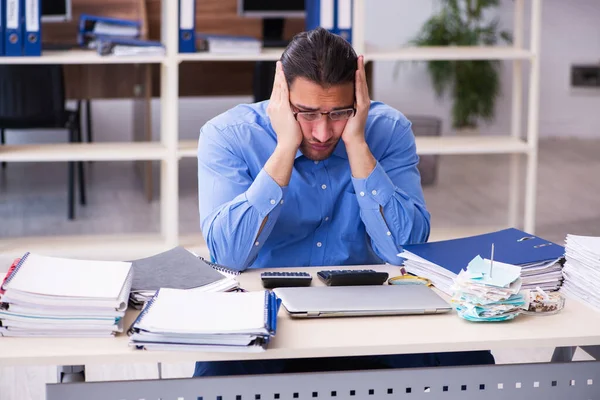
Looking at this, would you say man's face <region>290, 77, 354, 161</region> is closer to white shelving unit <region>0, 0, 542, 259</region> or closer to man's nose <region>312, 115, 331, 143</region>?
man's nose <region>312, 115, 331, 143</region>

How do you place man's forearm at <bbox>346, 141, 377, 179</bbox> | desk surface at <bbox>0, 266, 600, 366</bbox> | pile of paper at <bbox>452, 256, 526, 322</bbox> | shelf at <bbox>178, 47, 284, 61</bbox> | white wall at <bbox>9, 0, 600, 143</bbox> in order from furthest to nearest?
white wall at <bbox>9, 0, 600, 143</bbox>, shelf at <bbox>178, 47, 284, 61</bbox>, man's forearm at <bbox>346, 141, 377, 179</bbox>, pile of paper at <bbox>452, 256, 526, 322</bbox>, desk surface at <bbox>0, 266, 600, 366</bbox>

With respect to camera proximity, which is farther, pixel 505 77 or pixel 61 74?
pixel 505 77

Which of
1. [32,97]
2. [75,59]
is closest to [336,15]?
[75,59]

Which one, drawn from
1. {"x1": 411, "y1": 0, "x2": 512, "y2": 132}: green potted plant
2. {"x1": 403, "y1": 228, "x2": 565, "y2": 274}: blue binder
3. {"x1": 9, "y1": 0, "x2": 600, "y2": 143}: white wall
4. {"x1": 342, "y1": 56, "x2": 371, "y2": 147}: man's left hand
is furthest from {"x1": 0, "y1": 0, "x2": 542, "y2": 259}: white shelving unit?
{"x1": 9, "y1": 0, "x2": 600, "y2": 143}: white wall

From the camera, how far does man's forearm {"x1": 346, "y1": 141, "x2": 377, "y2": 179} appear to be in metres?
2.01

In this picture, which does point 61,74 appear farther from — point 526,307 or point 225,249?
point 526,307

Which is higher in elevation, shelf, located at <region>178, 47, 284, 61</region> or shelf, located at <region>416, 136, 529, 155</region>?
shelf, located at <region>178, 47, 284, 61</region>

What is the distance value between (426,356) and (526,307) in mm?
317

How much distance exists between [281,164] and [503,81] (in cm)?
541

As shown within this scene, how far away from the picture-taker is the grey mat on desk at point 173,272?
5.44 ft

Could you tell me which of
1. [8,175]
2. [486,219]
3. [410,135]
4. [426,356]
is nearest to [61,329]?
[426,356]

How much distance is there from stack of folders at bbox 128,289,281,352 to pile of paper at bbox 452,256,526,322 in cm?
32

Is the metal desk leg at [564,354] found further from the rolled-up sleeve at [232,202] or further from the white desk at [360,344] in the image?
the rolled-up sleeve at [232,202]

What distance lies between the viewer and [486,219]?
488 cm
